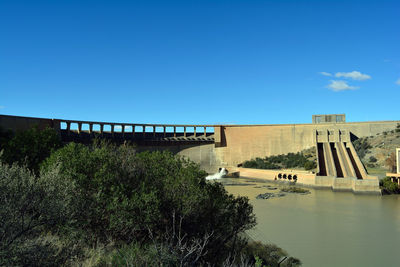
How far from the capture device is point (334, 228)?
71.8ft

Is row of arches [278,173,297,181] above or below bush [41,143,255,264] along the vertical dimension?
below

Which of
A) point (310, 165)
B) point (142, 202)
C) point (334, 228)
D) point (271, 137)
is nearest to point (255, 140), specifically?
point (271, 137)

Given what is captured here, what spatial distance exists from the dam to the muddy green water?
1112cm

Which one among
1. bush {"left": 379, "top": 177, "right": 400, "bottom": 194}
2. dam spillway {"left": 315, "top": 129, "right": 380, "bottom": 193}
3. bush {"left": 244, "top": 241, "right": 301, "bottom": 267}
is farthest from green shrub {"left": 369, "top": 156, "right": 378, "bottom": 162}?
bush {"left": 244, "top": 241, "right": 301, "bottom": 267}

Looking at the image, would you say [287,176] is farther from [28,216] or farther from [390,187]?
[28,216]

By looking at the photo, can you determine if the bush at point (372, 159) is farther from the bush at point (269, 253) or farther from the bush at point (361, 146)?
the bush at point (269, 253)

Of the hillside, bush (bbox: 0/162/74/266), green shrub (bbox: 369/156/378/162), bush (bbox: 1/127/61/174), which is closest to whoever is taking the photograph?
bush (bbox: 0/162/74/266)

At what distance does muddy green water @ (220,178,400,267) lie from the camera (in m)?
16.6

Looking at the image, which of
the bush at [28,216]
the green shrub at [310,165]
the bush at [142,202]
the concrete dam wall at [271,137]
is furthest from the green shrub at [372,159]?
the bush at [28,216]

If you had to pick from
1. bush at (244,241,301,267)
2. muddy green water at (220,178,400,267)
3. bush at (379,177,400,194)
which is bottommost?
muddy green water at (220,178,400,267)

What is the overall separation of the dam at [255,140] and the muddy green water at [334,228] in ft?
36.5

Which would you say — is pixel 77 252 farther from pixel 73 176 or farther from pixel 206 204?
pixel 206 204

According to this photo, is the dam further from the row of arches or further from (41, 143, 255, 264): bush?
(41, 143, 255, 264): bush

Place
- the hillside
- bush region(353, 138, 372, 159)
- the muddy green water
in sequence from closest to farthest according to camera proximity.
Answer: the muddy green water < the hillside < bush region(353, 138, 372, 159)
